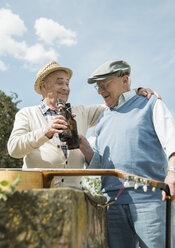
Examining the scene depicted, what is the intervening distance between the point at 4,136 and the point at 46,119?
15.8 metres

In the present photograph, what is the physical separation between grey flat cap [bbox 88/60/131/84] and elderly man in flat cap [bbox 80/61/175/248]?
0.35m

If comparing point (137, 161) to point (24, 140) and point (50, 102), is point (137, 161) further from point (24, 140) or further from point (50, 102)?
point (50, 102)

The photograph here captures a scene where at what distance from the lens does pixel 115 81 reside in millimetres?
3354

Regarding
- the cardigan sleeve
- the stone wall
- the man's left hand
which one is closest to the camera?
the stone wall

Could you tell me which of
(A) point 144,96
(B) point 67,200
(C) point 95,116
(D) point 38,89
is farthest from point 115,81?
(B) point 67,200

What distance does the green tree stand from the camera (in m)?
18.0

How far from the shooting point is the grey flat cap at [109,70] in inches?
131

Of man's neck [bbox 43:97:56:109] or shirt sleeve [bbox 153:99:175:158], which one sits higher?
man's neck [bbox 43:97:56:109]

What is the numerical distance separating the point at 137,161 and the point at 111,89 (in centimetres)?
93

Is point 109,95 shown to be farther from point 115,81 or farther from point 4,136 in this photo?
point 4,136

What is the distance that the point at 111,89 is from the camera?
10.9 ft

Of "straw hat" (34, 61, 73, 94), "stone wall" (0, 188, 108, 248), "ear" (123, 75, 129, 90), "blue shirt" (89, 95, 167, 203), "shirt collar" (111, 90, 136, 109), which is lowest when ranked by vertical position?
"stone wall" (0, 188, 108, 248)

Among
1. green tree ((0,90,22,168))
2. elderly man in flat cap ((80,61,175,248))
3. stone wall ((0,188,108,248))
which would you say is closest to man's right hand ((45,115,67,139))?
elderly man in flat cap ((80,61,175,248))

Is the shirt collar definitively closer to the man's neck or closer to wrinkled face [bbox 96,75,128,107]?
wrinkled face [bbox 96,75,128,107]
